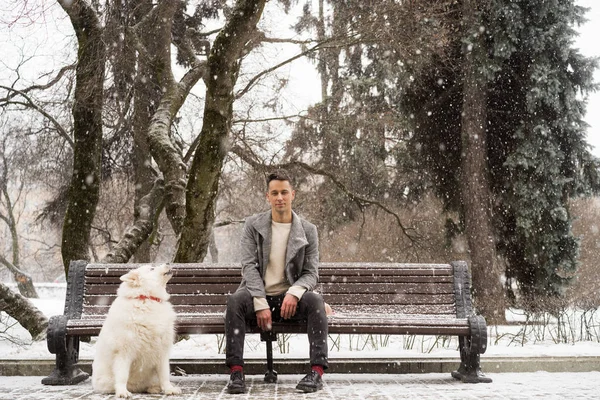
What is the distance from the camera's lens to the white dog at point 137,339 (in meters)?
5.03

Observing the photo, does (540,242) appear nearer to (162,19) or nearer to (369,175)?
(369,175)

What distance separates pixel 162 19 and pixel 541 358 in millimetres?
9055

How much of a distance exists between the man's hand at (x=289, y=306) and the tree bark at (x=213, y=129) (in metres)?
3.99

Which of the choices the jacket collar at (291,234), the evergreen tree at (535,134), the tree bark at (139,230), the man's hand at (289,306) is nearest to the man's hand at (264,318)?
the man's hand at (289,306)

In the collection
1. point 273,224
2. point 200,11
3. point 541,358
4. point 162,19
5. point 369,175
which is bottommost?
point 541,358

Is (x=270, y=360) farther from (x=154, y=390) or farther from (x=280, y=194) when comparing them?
(x=280, y=194)

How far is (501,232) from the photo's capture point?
16.9 m

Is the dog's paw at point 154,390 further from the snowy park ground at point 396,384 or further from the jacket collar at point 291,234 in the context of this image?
the jacket collar at point 291,234

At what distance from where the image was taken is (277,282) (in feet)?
18.9

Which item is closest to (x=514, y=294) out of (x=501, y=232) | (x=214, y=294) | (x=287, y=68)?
(x=501, y=232)

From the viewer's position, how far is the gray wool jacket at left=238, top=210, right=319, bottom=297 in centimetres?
566

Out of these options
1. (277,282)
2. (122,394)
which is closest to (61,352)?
(122,394)

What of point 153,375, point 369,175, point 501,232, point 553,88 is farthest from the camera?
point 369,175

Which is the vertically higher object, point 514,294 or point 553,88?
point 553,88
